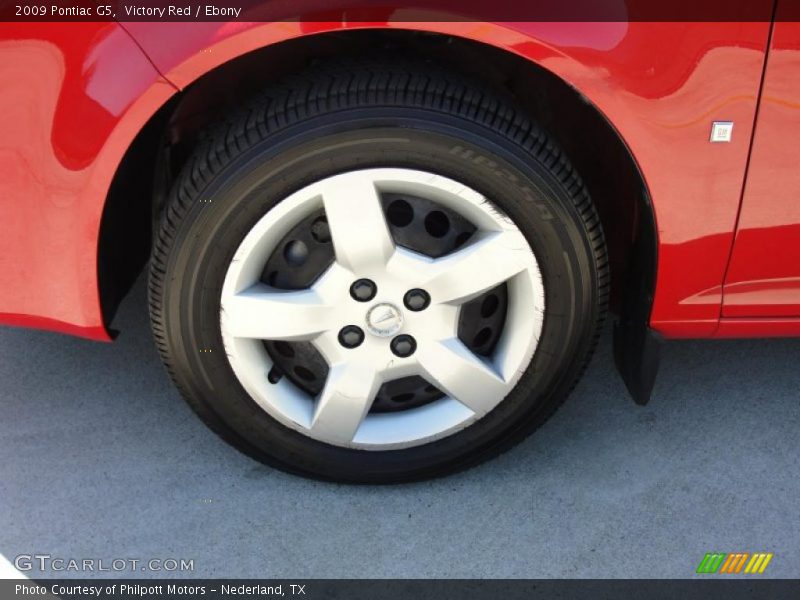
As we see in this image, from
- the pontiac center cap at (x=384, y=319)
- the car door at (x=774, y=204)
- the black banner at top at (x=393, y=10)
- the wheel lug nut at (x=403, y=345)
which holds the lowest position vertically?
the wheel lug nut at (x=403, y=345)

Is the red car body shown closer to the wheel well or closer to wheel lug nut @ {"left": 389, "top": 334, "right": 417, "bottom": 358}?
the wheel well

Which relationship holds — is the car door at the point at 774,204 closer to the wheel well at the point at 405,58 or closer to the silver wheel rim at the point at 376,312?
the wheel well at the point at 405,58

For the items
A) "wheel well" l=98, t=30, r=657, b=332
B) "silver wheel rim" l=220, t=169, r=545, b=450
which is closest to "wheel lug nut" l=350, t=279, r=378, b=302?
"silver wheel rim" l=220, t=169, r=545, b=450

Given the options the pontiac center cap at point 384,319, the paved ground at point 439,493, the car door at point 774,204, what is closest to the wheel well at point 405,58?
the car door at point 774,204

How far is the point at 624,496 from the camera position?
2061 millimetres

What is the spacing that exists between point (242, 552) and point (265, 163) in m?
0.78

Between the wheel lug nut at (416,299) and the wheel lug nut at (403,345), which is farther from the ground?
the wheel lug nut at (416,299)

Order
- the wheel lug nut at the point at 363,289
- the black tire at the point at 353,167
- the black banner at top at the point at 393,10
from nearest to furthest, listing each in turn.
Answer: the black banner at top at the point at 393,10 < the black tire at the point at 353,167 < the wheel lug nut at the point at 363,289

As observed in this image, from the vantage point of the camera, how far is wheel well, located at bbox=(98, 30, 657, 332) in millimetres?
1880

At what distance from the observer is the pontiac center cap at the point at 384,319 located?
1.87 metres

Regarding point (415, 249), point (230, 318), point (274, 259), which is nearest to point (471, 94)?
point (415, 249)

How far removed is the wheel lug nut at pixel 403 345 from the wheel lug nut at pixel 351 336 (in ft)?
0.21

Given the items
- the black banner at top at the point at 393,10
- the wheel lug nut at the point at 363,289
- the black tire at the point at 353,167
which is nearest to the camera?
the black banner at top at the point at 393,10
